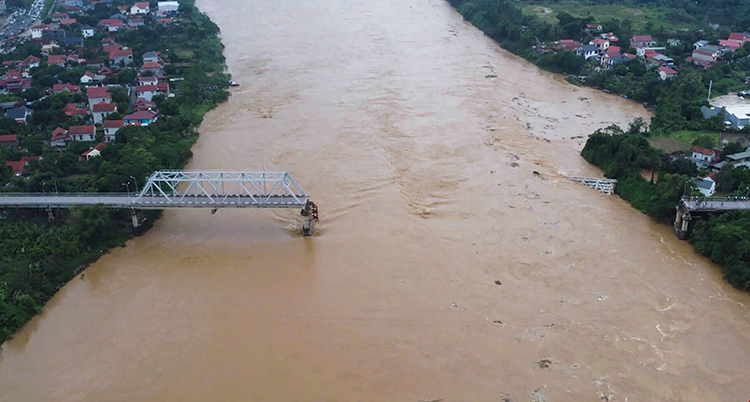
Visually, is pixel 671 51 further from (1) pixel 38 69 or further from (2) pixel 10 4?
(2) pixel 10 4

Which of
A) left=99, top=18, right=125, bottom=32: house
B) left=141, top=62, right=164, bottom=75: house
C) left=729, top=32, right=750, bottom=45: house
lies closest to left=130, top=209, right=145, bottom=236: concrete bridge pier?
left=141, top=62, right=164, bottom=75: house

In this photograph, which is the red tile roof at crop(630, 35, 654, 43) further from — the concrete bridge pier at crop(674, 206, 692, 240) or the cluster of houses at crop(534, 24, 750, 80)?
the concrete bridge pier at crop(674, 206, 692, 240)

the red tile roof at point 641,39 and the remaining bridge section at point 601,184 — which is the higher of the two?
the red tile roof at point 641,39

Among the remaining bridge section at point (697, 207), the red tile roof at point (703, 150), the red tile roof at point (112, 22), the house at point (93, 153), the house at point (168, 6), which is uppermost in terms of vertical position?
the house at point (168, 6)

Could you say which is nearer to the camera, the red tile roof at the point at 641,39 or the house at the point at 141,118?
the house at the point at 141,118

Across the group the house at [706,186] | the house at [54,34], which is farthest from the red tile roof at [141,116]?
the house at [706,186]

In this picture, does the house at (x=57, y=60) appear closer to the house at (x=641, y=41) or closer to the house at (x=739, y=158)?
the house at (x=739, y=158)

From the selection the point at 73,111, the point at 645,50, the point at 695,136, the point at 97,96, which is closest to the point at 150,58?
the point at 97,96
